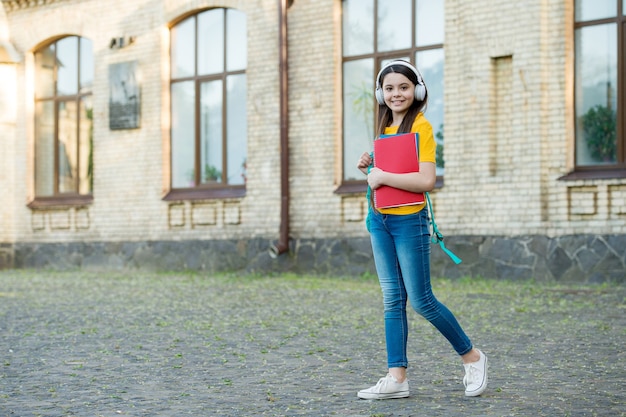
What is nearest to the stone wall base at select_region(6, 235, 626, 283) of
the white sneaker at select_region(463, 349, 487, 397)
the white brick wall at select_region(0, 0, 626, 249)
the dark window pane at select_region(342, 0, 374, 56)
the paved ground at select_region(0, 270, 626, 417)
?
the white brick wall at select_region(0, 0, 626, 249)

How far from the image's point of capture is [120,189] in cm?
1956

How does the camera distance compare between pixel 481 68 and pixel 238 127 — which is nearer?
pixel 481 68

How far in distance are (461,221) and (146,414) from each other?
33.8ft

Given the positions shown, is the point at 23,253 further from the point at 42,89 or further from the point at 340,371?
the point at 340,371

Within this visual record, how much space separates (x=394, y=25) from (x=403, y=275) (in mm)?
11245

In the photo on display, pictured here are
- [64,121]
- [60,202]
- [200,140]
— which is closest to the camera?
[200,140]

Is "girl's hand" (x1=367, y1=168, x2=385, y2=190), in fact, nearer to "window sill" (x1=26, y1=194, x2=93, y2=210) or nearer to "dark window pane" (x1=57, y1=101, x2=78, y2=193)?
"window sill" (x1=26, y1=194, x2=93, y2=210)

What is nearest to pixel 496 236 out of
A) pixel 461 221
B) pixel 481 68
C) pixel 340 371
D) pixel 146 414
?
pixel 461 221

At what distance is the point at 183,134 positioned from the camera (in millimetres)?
19000

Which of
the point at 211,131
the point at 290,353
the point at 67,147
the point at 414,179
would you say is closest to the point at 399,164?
the point at 414,179

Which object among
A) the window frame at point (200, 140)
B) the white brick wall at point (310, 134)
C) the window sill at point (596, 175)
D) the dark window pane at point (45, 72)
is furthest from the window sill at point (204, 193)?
the window sill at point (596, 175)

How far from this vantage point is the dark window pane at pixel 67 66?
2080 centimetres

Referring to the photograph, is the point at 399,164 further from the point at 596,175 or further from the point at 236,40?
the point at 236,40

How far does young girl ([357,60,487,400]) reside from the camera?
515 cm
